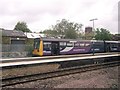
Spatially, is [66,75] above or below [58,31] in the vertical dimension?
below

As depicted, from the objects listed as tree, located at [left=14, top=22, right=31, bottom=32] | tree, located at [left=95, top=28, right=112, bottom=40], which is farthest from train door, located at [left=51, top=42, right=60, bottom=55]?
tree, located at [left=14, top=22, right=31, bottom=32]

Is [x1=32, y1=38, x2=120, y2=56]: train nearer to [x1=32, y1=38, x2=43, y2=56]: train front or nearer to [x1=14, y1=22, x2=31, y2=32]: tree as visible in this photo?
[x1=32, y1=38, x2=43, y2=56]: train front

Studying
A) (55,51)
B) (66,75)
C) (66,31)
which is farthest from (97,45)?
(66,31)

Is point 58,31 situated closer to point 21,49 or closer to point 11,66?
point 21,49

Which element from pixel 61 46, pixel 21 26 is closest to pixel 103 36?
pixel 21 26

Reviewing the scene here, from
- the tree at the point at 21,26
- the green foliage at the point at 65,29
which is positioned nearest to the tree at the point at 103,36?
the green foliage at the point at 65,29

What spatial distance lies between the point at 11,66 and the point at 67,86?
7436mm

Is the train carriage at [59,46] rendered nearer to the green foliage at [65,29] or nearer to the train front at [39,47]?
the train front at [39,47]

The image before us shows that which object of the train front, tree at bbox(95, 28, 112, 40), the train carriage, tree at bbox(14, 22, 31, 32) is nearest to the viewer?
the train front

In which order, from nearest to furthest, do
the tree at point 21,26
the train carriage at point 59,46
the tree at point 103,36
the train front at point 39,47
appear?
1. the train front at point 39,47
2. the train carriage at point 59,46
3. the tree at point 103,36
4. the tree at point 21,26

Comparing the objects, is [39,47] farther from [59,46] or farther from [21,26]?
[21,26]

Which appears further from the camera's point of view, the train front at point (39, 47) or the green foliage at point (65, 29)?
the green foliage at point (65, 29)

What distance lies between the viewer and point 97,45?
3938 centimetres

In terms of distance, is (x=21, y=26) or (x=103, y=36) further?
(x=21, y=26)
